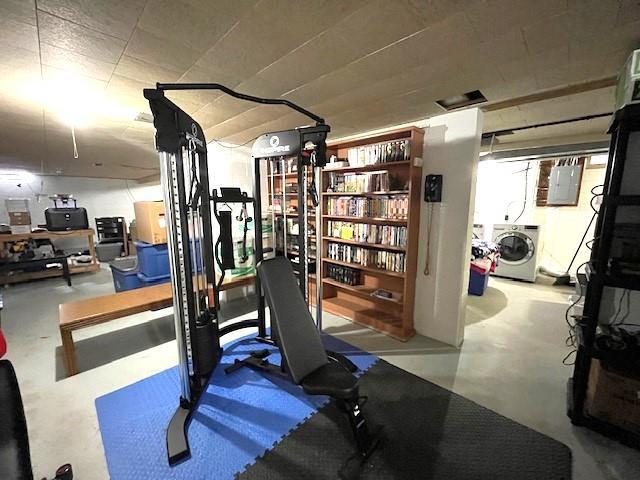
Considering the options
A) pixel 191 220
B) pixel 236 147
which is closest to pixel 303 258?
pixel 191 220

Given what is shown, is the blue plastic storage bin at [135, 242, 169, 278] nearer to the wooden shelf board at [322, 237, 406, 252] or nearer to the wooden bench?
the wooden bench

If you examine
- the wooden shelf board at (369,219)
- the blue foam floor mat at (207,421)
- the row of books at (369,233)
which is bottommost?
the blue foam floor mat at (207,421)

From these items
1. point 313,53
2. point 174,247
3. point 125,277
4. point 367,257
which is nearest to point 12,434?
point 174,247

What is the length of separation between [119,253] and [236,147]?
496cm

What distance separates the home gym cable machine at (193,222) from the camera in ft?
4.92

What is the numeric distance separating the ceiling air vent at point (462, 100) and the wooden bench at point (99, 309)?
3180 millimetres

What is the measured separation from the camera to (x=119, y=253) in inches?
262

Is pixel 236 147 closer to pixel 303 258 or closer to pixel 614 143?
pixel 303 258

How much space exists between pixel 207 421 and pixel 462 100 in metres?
3.03

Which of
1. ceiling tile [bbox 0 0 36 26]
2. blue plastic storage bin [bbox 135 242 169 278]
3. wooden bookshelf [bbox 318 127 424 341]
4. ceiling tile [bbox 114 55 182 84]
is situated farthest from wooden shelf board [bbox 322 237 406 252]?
ceiling tile [bbox 0 0 36 26]

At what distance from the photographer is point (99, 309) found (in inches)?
96.0

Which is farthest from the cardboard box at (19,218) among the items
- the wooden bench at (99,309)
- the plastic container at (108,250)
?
the wooden bench at (99,309)

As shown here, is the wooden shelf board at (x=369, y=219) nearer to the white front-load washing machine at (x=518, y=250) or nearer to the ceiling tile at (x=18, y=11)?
the ceiling tile at (x=18, y=11)

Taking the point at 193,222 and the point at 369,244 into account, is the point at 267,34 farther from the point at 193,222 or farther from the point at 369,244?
the point at 369,244
